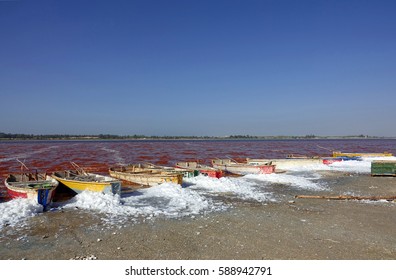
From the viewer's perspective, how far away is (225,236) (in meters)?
9.64

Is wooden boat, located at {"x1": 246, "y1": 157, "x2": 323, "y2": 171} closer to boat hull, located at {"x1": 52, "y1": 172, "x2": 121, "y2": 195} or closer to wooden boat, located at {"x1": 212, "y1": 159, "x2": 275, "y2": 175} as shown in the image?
wooden boat, located at {"x1": 212, "y1": 159, "x2": 275, "y2": 175}

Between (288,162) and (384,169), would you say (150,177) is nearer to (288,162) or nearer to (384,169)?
(288,162)

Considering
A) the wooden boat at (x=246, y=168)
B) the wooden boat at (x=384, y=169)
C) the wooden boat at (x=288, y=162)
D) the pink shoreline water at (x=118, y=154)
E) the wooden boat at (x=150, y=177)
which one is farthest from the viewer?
the pink shoreline water at (x=118, y=154)

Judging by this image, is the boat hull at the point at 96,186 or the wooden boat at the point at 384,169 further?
the wooden boat at the point at 384,169

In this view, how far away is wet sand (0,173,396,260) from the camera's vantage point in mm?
8188

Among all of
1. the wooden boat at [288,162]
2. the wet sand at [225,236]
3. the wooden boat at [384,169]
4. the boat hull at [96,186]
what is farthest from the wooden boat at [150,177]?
the wooden boat at [384,169]

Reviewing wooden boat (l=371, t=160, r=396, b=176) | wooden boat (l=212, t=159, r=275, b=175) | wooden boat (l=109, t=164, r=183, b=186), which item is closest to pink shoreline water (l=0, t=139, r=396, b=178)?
wooden boat (l=109, t=164, r=183, b=186)

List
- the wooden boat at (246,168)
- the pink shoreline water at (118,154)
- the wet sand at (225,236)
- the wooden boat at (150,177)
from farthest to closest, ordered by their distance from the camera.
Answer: the pink shoreline water at (118,154), the wooden boat at (246,168), the wooden boat at (150,177), the wet sand at (225,236)

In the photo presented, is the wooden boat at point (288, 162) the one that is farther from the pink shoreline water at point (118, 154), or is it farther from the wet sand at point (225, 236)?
the wet sand at point (225, 236)

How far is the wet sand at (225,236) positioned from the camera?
8.19 m

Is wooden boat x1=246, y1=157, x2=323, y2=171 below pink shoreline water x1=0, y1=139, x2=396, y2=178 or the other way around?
the other way around

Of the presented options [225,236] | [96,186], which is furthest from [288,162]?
[225,236]
